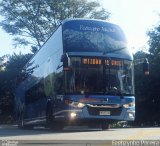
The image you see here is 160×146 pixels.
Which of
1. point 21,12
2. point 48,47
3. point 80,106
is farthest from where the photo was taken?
point 21,12

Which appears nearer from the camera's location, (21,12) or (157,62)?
(157,62)

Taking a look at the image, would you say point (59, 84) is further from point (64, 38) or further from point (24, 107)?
point (24, 107)

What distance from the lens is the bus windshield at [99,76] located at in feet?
54.3

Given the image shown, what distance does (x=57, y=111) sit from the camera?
17.0 meters

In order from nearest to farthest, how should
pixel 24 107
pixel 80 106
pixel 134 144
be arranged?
pixel 134 144 → pixel 80 106 → pixel 24 107

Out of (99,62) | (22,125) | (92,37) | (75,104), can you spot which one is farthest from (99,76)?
(22,125)

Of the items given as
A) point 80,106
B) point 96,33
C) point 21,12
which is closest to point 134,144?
point 80,106

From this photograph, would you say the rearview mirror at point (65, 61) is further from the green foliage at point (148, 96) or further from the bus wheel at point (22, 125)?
the green foliage at point (148, 96)

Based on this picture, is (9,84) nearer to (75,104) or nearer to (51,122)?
(51,122)

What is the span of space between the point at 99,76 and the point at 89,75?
0.38m

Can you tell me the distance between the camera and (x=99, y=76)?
16891 millimetres

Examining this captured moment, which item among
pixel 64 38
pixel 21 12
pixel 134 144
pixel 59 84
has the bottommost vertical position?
pixel 134 144

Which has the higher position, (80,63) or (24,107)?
(80,63)

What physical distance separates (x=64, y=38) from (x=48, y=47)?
2.82m
